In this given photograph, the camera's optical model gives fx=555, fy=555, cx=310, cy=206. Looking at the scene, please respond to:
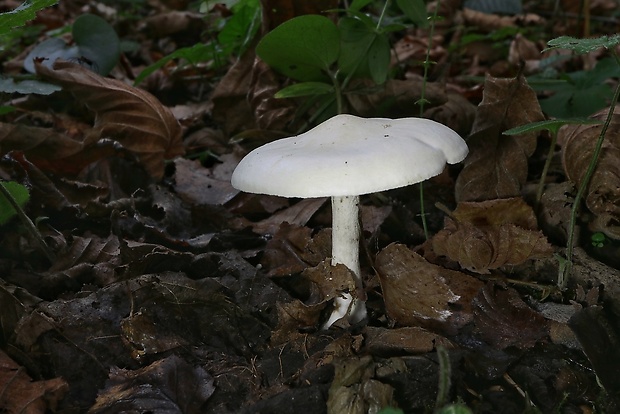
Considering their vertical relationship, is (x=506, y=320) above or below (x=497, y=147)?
below

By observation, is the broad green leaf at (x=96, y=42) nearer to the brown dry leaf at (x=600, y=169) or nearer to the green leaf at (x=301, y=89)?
the green leaf at (x=301, y=89)

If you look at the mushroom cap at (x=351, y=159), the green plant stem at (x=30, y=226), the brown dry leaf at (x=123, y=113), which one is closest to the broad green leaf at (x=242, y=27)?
the brown dry leaf at (x=123, y=113)

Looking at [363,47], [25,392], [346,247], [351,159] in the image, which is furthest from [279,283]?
[363,47]

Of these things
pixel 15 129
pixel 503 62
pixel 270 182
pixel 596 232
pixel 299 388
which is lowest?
pixel 503 62

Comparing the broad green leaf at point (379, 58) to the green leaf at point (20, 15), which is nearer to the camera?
the green leaf at point (20, 15)

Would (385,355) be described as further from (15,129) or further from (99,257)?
(15,129)

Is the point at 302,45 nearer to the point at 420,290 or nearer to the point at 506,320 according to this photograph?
the point at 420,290

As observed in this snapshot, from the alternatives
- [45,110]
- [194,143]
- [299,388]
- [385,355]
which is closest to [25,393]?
[299,388]
